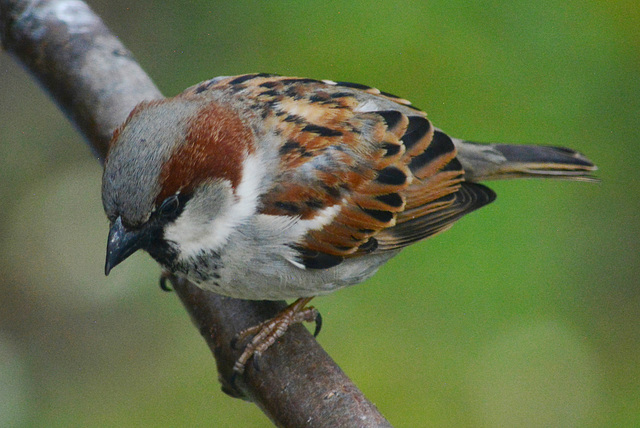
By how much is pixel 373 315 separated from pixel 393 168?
1.56m

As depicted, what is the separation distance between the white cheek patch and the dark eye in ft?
0.21

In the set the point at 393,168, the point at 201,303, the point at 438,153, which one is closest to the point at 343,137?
the point at 393,168

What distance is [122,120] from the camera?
10.9ft

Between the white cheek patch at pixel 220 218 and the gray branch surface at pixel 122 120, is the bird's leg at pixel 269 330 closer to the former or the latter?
the gray branch surface at pixel 122 120

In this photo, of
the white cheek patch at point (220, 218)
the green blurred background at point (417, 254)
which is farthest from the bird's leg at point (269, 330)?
the green blurred background at point (417, 254)

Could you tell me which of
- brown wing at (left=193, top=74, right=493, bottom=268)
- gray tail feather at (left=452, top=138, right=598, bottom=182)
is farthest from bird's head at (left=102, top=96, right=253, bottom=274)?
gray tail feather at (left=452, top=138, right=598, bottom=182)

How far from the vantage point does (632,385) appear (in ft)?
14.8

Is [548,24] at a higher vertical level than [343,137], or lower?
lower

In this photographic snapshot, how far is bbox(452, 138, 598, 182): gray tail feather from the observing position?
12.2 ft

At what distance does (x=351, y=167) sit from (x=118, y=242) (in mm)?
938

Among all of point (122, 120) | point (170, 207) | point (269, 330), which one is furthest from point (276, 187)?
point (122, 120)

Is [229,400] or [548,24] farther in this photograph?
[548,24]

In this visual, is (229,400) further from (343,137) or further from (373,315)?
(343,137)

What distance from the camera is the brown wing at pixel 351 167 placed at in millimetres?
3012
